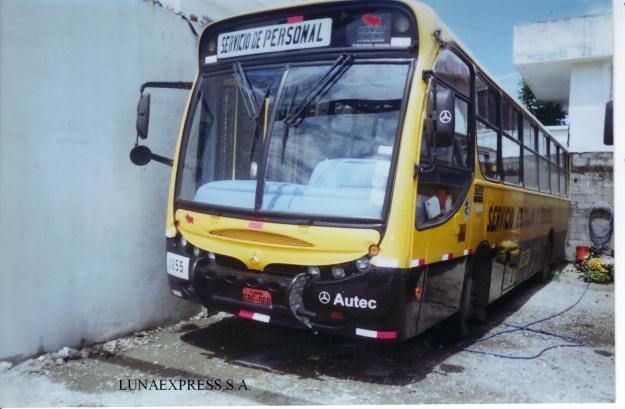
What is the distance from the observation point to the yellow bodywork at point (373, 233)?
3.51m

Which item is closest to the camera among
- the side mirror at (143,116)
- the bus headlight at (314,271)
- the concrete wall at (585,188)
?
the bus headlight at (314,271)

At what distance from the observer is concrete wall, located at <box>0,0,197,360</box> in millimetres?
3850

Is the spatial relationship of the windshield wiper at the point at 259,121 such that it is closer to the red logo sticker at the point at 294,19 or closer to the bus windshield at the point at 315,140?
the bus windshield at the point at 315,140

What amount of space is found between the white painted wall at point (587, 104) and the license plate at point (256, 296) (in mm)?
8700

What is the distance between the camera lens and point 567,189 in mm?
10906

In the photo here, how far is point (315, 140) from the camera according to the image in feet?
12.9

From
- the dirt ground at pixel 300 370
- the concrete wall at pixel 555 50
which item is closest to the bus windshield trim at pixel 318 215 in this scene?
the dirt ground at pixel 300 370

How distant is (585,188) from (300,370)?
9.15 m

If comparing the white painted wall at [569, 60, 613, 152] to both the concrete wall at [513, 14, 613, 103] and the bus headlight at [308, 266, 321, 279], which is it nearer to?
the concrete wall at [513, 14, 613, 103]

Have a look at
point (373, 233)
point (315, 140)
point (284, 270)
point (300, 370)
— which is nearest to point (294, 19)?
point (315, 140)

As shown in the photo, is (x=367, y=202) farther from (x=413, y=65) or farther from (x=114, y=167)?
(x=114, y=167)

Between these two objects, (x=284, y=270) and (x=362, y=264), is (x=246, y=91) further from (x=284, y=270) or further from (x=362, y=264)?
(x=362, y=264)

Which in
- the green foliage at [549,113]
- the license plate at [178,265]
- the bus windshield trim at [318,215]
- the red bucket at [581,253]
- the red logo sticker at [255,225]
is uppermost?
the green foliage at [549,113]

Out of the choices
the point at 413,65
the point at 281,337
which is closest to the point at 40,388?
the point at 281,337
